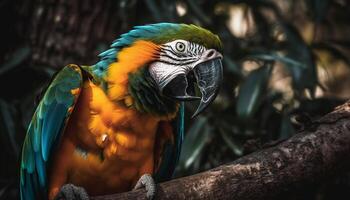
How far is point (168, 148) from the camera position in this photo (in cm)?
241

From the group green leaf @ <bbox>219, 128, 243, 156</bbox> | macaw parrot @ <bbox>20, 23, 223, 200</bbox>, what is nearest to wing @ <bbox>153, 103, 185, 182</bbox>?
macaw parrot @ <bbox>20, 23, 223, 200</bbox>

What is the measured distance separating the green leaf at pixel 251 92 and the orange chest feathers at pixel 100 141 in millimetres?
867

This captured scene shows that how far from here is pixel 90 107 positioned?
2203 mm

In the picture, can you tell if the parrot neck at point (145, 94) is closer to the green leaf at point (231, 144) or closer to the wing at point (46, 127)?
the wing at point (46, 127)

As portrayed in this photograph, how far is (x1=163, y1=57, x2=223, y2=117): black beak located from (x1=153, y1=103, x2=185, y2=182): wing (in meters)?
0.16

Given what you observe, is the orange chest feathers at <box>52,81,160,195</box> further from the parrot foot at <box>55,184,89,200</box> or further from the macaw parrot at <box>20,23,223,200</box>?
the parrot foot at <box>55,184,89,200</box>

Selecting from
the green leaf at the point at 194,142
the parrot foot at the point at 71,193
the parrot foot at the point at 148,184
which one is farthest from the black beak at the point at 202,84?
the green leaf at the point at 194,142

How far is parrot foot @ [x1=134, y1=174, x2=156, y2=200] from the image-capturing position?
1.89 meters

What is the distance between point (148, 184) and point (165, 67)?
1.55ft

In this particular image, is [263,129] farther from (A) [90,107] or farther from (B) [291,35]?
(A) [90,107]

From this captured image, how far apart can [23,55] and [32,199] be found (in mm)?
1013

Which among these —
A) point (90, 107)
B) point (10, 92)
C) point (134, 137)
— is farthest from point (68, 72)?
point (10, 92)

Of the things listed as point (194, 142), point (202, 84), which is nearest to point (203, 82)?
point (202, 84)

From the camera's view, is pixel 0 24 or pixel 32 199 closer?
pixel 32 199
